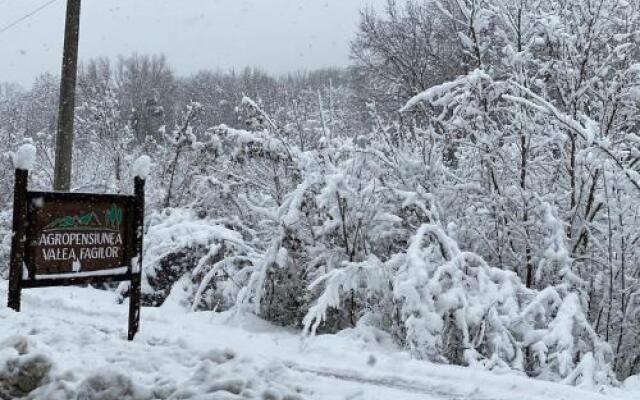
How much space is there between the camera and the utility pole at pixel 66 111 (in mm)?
11195

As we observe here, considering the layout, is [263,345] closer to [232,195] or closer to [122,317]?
[122,317]

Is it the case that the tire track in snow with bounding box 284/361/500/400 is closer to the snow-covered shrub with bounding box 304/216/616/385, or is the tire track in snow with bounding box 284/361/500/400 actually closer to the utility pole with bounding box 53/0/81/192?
the snow-covered shrub with bounding box 304/216/616/385

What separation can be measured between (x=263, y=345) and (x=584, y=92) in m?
4.34

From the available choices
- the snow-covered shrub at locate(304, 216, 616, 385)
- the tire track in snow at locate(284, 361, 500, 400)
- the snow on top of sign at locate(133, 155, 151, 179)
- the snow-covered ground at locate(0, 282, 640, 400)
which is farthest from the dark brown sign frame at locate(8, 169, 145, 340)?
the tire track in snow at locate(284, 361, 500, 400)

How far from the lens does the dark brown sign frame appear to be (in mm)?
5414

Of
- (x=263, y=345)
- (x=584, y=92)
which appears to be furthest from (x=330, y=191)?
(x=584, y=92)

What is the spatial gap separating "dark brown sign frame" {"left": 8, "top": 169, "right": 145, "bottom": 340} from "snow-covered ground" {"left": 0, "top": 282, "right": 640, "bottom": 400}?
370mm

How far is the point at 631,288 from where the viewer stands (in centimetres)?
605

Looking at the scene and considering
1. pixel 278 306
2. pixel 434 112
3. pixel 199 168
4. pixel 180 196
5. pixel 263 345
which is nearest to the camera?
pixel 263 345

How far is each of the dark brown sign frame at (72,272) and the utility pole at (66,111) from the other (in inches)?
228

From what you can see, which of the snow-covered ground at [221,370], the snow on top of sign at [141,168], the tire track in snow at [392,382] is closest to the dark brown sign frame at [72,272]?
the snow on top of sign at [141,168]

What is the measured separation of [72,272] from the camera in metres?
5.55

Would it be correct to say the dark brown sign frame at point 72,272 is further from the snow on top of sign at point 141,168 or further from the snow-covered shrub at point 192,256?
the snow-covered shrub at point 192,256

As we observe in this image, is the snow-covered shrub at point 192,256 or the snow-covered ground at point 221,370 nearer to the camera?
the snow-covered ground at point 221,370
